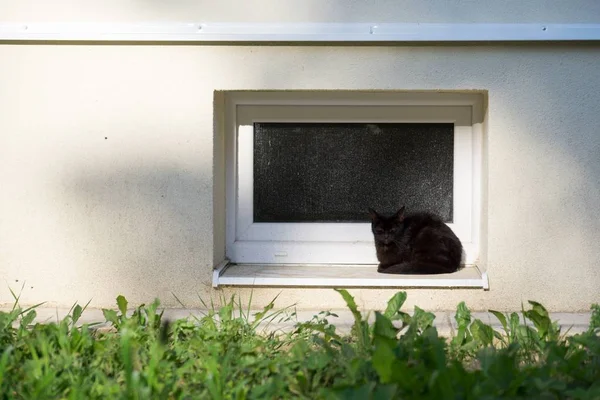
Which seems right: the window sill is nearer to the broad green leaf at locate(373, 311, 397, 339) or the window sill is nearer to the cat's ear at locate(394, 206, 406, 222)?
the cat's ear at locate(394, 206, 406, 222)

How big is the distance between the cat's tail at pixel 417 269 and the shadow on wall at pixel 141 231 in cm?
87

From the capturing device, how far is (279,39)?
10.5ft

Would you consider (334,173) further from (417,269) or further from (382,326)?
(382,326)

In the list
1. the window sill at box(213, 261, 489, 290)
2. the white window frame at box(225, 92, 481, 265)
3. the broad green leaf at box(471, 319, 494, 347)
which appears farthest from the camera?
the white window frame at box(225, 92, 481, 265)

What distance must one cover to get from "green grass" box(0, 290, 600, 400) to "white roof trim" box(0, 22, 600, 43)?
116 cm

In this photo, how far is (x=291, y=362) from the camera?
2312 mm

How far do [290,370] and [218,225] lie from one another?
134 centimetres

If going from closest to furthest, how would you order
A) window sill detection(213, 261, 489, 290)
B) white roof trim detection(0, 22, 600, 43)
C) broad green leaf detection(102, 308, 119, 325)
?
broad green leaf detection(102, 308, 119, 325) → white roof trim detection(0, 22, 600, 43) → window sill detection(213, 261, 489, 290)

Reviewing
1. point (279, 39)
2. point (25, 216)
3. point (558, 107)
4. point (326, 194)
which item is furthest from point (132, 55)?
point (558, 107)

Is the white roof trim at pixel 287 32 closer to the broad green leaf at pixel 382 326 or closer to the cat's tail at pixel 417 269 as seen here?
the cat's tail at pixel 417 269

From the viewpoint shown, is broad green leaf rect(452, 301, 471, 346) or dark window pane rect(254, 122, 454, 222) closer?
broad green leaf rect(452, 301, 471, 346)

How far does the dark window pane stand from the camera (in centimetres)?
373

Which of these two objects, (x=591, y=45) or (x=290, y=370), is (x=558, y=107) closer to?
(x=591, y=45)

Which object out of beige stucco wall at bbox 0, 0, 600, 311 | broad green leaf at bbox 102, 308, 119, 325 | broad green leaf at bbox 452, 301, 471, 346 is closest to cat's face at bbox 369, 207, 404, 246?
beige stucco wall at bbox 0, 0, 600, 311
